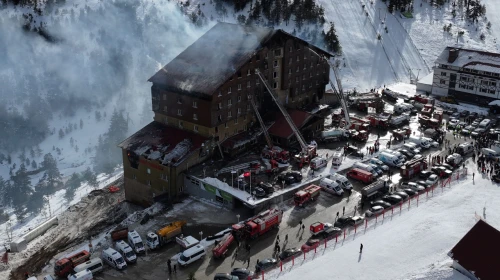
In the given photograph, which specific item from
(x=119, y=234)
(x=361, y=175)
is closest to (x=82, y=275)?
(x=119, y=234)

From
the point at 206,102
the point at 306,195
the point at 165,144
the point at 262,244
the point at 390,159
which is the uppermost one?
the point at 206,102

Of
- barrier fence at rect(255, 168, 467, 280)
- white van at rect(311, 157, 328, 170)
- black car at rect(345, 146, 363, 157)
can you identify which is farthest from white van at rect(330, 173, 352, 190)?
black car at rect(345, 146, 363, 157)

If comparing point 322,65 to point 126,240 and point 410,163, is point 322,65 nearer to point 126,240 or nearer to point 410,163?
point 410,163

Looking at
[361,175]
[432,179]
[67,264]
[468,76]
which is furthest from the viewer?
[468,76]

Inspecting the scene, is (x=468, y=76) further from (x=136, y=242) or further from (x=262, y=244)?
(x=136, y=242)

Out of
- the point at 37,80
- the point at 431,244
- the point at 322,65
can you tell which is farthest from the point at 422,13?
the point at 431,244

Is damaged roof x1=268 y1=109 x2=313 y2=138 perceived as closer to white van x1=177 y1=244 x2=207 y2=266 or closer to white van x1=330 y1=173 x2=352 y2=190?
white van x1=330 y1=173 x2=352 y2=190
